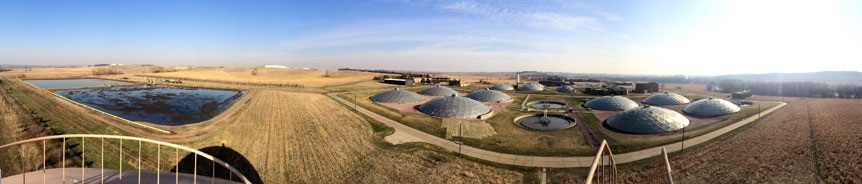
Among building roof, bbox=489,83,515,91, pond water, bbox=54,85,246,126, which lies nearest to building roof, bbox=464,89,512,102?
building roof, bbox=489,83,515,91

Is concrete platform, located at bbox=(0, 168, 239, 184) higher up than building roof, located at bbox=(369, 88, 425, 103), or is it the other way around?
building roof, located at bbox=(369, 88, 425, 103)

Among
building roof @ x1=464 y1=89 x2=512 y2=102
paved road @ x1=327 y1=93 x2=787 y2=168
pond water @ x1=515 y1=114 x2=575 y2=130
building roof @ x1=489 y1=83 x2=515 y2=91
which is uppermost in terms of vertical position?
building roof @ x1=489 y1=83 x2=515 y2=91

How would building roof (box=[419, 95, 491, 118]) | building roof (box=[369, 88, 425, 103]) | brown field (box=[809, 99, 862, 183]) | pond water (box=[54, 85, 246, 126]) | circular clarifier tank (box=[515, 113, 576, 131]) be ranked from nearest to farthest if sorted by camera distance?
brown field (box=[809, 99, 862, 183]), circular clarifier tank (box=[515, 113, 576, 131]), building roof (box=[419, 95, 491, 118]), pond water (box=[54, 85, 246, 126]), building roof (box=[369, 88, 425, 103])

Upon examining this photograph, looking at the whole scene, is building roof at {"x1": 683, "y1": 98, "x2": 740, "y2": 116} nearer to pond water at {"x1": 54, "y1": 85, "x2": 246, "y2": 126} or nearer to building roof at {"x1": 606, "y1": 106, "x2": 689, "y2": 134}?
building roof at {"x1": 606, "y1": 106, "x2": 689, "y2": 134}

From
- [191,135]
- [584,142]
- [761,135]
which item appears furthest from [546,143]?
[191,135]

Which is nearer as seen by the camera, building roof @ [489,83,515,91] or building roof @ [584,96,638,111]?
building roof @ [584,96,638,111]

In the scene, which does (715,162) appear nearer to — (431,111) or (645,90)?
(431,111)

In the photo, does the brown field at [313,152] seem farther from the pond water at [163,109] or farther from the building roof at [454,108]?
the building roof at [454,108]
